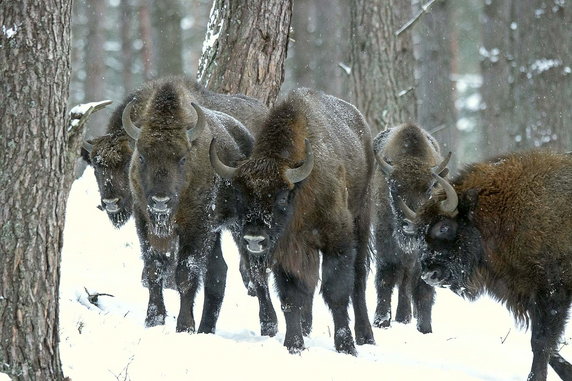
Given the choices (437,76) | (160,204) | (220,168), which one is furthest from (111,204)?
(437,76)

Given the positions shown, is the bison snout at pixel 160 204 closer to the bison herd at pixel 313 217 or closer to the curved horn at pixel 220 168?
the bison herd at pixel 313 217

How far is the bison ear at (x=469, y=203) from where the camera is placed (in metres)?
7.38

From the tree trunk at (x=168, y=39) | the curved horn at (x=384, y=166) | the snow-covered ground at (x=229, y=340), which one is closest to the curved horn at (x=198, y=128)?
the snow-covered ground at (x=229, y=340)

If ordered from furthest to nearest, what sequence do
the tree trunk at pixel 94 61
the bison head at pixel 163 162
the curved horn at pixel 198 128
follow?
1. the tree trunk at pixel 94 61
2. the curved horn at pixel 198 128
3. the bison head at pixel 163 162

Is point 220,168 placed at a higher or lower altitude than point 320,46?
lower

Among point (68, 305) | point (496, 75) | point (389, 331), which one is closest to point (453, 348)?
point (389, 331)

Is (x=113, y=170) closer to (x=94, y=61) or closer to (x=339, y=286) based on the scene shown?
(x=339, y=286)

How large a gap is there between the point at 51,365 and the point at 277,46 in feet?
24.8

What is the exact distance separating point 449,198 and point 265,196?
5.00 feet

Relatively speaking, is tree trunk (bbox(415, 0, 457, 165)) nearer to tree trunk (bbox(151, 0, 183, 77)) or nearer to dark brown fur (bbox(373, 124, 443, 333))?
tree trunk (bbox(151, 0, 183, 77))

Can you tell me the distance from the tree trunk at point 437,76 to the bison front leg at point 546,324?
14111mm

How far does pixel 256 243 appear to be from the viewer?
23.4 feet

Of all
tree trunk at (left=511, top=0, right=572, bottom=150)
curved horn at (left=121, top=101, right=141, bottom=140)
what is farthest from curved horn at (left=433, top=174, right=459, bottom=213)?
tree trunk at (left=511, top=0, right=572, bottom=150)

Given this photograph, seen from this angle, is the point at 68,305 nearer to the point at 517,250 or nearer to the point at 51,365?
the point at 51,365
